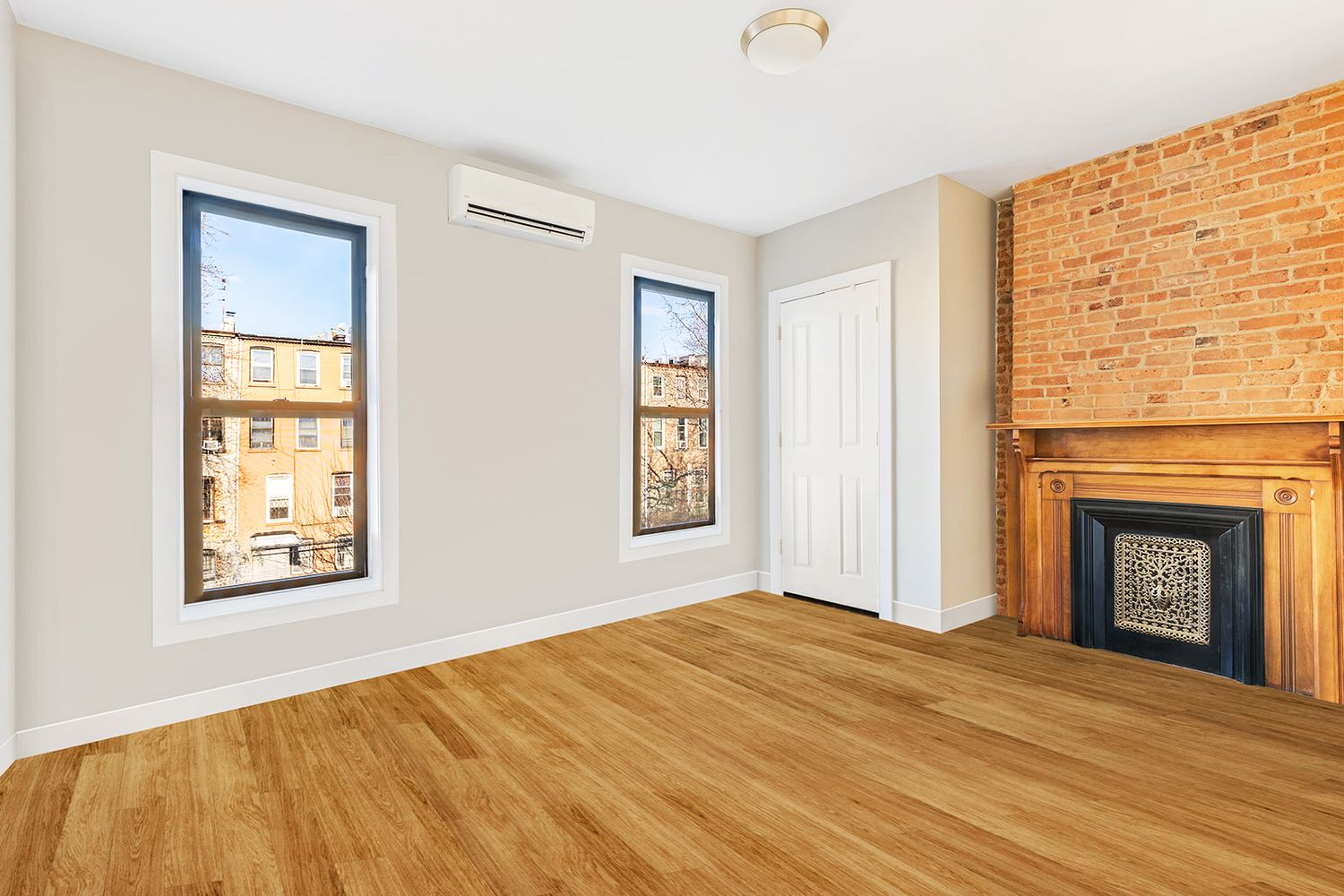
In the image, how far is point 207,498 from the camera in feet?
9.34

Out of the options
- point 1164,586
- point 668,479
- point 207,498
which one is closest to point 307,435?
point 207,498

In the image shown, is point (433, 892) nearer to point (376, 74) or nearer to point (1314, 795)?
point (1314, 795)

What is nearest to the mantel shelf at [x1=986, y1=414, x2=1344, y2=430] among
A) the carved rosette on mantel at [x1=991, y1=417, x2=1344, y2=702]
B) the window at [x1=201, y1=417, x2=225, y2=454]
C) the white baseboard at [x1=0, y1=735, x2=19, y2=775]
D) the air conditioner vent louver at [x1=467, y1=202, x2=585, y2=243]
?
the carved rosette on mantel at [x1=991, y1=417, x2=1344, y2=702]

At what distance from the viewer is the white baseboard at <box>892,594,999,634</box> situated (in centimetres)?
392

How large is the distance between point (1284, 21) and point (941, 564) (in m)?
2.87

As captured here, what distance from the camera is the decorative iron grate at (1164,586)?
10.7ft

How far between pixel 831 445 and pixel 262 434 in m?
3.44

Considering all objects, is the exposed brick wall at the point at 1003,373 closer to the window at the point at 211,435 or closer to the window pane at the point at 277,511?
the window pane at the point at 277,511

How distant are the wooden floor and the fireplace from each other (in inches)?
6.9

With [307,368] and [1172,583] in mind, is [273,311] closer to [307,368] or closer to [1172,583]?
[307,368]

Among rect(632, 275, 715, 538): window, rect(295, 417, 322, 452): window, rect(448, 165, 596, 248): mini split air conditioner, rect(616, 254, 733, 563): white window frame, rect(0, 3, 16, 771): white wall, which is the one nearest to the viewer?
rect(0, 3, 16, 771): white wall

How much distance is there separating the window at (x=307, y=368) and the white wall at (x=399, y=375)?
0.39m

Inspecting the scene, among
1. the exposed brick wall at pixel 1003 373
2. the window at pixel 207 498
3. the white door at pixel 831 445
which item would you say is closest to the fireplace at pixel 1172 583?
the exposed brick wall at pixel 1003 373

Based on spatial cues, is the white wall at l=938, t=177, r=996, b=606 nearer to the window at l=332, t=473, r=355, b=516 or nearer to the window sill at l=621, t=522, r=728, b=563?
the window sill at l=621, t=522, r=728, b=563
